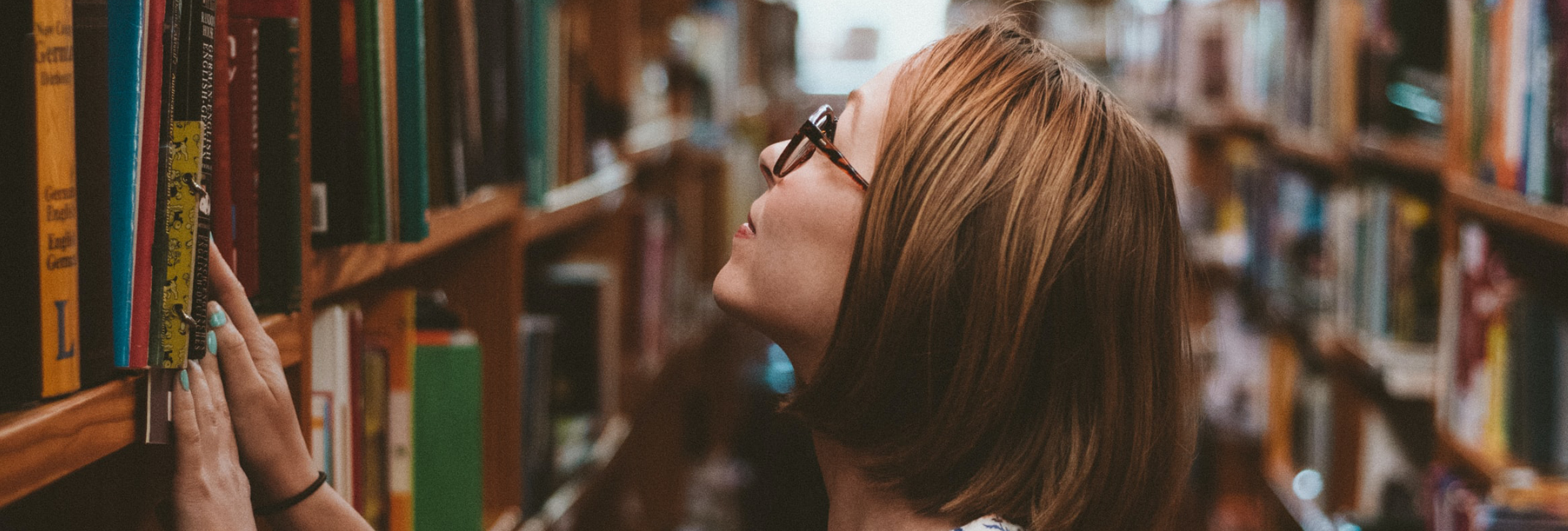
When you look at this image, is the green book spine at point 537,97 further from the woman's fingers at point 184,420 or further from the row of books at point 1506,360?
the row of books at point 1506,360

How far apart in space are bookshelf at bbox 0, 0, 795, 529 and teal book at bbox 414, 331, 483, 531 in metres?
0.07

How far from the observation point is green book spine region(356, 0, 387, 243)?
0.92 m

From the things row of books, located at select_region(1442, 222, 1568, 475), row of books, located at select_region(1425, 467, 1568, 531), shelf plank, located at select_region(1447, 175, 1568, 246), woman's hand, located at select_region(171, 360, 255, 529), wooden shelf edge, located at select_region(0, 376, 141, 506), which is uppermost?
shelf plank, located at select_region(1447, 175, 1568, 246)

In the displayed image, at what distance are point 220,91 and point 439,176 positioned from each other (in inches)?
16.2

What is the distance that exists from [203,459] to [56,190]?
218 mm

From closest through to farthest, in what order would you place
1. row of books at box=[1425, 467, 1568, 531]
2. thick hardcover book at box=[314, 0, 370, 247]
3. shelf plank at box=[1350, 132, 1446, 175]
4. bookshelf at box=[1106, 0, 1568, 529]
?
thick hardcover book at box=[314, 0, 370, 247] → row of books at box=[1425, 467, 1568, 531] → bookshelf at box=[1106, 0, 1568, 529] → shelf plank at box=[1350, 132, 1446, 175]

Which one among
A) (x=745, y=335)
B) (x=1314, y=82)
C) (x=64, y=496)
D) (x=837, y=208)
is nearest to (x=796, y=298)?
(x=837, y=208)

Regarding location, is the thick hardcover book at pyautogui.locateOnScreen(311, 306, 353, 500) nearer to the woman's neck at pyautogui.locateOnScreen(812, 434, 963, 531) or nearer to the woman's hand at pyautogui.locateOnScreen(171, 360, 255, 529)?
the woman's hand at pyautogui.locateOnScreen(171, 360, 255, 529)

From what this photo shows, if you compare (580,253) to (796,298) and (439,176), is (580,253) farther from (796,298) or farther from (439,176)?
(796,298)

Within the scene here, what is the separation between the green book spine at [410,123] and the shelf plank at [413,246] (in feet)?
0.11

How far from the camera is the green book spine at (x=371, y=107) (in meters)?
0.92

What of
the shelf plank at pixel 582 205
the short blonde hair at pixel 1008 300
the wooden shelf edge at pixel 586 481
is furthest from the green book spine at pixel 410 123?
the wooden shelf edge at pixel 586 481

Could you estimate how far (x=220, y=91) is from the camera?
719 millimetres

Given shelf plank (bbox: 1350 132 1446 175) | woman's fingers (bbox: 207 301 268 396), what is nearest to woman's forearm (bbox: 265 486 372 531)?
woman's fingers (bbox: 207 301 268 396)
